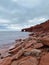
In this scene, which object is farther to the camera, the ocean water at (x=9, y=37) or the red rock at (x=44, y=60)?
the ocean water at (x=9, y=37)

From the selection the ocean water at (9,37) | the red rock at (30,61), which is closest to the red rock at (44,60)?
the red rock at (30,61)

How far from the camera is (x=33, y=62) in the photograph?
15.6ft

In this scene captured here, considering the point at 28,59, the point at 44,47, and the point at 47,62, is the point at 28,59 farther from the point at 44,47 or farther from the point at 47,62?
the point at 44,47

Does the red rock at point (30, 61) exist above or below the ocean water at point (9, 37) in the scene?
below

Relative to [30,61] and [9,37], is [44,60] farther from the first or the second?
[9,37]

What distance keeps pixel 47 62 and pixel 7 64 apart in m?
1.32

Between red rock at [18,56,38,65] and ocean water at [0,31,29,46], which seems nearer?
red rock at [18,56,38,65]

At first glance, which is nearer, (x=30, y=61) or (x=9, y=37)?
(x=30, y=61)

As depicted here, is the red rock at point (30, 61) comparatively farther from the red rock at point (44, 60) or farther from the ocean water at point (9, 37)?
the ocean water at point (9, 37)

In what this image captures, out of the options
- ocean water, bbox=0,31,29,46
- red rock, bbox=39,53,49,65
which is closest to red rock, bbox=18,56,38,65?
red rock, bbox=39,53,49,65

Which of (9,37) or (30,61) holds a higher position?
(9,37)

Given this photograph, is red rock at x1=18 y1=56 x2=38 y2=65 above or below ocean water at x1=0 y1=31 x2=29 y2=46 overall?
below

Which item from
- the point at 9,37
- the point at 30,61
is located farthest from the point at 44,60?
the point at 9,37

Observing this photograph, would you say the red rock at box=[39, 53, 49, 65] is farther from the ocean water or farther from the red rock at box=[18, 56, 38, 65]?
the ocean water
